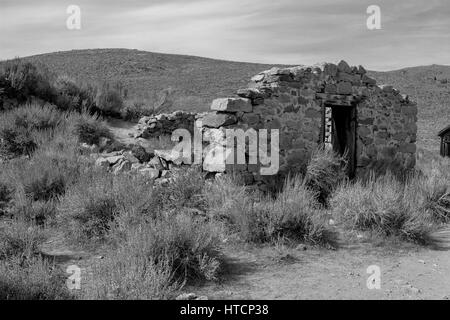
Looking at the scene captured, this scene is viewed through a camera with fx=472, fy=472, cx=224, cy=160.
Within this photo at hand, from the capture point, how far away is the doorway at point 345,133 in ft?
32.7

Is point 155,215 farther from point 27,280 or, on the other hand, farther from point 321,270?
point 27,280

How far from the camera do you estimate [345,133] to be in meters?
10.3

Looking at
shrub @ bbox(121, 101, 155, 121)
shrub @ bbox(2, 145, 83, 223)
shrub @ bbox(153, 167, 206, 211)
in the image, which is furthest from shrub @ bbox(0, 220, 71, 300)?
shrub @ bbox(121, 101, 155, 121)

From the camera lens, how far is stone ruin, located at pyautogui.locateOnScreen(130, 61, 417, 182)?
805 centimetres

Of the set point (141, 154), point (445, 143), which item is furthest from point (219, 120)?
point (445, 143)

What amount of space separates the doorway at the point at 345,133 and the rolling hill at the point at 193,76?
13.8 m

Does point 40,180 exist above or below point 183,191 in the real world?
above

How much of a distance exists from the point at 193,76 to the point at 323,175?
89.3 ft

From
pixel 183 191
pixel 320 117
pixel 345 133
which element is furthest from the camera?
pixel 345 133

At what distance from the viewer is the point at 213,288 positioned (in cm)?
475

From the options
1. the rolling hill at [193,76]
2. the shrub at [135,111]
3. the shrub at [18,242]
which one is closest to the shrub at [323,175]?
the shrub at [18,242]

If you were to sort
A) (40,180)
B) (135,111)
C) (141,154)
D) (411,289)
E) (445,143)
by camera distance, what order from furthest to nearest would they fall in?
1. (445,143)
2. (135,111)
3. (141,154)
4. (40,180)
5. (411,289)

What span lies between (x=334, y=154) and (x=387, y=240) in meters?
2.70
